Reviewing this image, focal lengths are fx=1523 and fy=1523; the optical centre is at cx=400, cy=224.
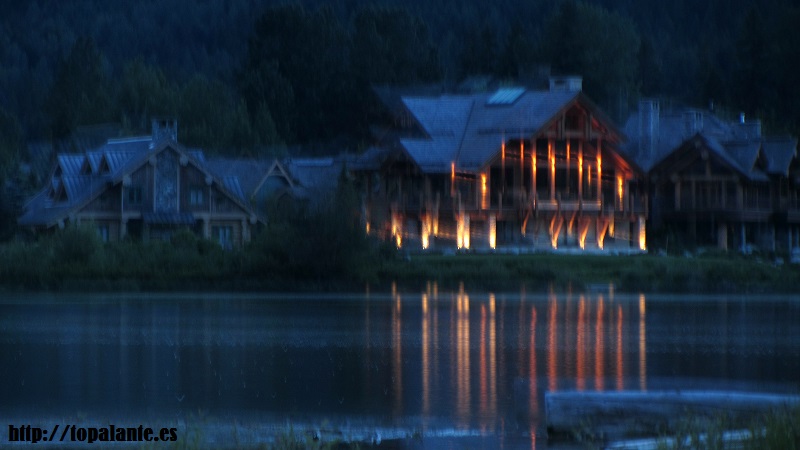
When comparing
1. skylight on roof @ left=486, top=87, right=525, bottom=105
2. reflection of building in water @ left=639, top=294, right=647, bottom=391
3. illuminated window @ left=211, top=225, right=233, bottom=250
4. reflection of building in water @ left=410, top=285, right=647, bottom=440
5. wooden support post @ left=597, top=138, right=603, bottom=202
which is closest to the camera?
reflection of building in water @ left=410, top=285, right=647, bottom=440

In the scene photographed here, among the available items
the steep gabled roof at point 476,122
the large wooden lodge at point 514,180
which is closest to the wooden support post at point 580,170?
the large wooden lodge at point 514,180

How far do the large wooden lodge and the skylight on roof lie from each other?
0.65 feet

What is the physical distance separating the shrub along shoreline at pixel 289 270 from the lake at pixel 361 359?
2.01 meters

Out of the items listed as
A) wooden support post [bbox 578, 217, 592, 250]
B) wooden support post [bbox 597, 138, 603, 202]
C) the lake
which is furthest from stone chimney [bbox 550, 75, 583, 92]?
the lake

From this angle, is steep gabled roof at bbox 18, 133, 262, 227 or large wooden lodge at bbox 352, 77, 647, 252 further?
large wooden lodge at bbox 352, 77, 647, 252

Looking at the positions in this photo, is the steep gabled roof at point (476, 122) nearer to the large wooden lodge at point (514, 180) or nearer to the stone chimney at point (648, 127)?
the large wooden lodge at point (514, 180)

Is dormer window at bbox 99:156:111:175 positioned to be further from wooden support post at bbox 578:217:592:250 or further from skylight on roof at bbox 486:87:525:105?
wooden support post at bbox 578:217:592:250

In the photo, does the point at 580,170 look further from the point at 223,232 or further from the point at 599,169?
the point at 223,232

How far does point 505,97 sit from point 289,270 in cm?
2291

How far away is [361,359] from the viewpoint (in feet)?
110

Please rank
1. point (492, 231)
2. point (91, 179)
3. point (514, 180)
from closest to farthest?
point (91, 179) < point (492, 231) < point (514, 180)

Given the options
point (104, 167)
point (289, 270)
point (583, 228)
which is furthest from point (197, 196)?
point (583, 228)

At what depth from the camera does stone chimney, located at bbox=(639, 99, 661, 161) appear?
83125mm

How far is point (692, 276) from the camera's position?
61.9 metres
